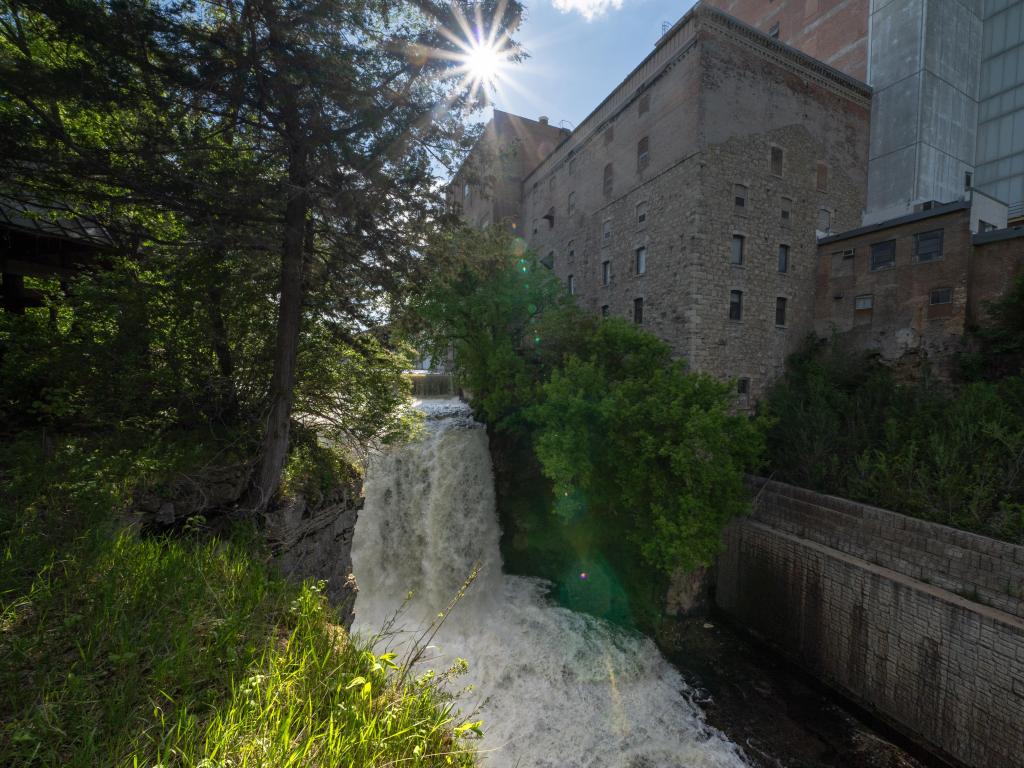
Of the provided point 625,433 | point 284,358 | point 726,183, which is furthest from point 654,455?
point 726,183

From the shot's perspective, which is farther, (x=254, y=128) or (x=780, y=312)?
(x=780, y=312)

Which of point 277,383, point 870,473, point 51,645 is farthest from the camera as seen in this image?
point 870,473

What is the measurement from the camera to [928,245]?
16.8 metres

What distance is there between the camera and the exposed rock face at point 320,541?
24.6ft

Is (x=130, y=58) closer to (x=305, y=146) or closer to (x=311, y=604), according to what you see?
(x=305, y=146)

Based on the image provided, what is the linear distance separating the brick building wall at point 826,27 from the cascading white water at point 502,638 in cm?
2855

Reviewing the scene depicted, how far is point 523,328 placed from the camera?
736 inches

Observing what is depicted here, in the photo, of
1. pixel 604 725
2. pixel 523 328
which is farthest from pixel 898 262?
pixel 604 725

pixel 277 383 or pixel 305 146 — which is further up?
pixel 305 146

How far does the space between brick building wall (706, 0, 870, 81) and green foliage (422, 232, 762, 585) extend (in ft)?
73.5

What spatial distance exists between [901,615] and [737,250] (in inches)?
582

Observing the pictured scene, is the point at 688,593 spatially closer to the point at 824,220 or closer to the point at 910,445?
the point at 910,445

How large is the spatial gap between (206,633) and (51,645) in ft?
3.00

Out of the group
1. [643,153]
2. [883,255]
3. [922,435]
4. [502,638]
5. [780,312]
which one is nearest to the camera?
[502,638]
